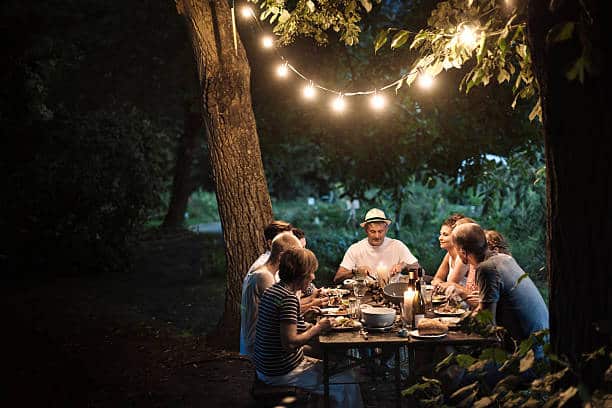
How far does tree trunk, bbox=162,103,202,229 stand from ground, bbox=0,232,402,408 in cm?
637

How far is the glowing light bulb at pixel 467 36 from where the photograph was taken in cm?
398

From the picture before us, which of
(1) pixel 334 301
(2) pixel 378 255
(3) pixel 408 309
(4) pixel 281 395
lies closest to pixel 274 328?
(4) pixel 281 395

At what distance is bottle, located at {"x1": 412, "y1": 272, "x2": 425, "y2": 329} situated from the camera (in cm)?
434

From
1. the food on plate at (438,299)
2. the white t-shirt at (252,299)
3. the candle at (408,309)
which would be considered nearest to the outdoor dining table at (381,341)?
the candle at (408,309)

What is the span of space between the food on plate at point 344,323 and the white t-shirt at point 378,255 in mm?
2372

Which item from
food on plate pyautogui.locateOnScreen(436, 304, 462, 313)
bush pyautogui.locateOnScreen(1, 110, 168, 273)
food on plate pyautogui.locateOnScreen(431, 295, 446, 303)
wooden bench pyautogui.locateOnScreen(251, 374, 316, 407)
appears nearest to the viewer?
wooden bench pyautogui.locateOnScreen(251, 374, 316, 407)

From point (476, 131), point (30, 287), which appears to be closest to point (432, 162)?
point (476, 131)

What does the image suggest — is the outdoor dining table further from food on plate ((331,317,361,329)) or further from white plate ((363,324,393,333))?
food on plate ((331,317,361,329))

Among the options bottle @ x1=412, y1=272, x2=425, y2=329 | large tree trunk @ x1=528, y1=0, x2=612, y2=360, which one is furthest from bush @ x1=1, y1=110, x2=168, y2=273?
large tree trunk @ x1=528, y1=0, x2=612, y2=360

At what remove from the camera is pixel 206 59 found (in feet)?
21.9

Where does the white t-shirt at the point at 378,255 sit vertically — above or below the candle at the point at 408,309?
above

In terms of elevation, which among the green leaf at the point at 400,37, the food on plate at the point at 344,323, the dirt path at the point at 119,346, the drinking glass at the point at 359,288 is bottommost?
the dirt path at the point at 119,346

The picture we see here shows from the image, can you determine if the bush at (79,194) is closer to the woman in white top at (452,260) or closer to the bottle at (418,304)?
the woman in white top at (452,260)

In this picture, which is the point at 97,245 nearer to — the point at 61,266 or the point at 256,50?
the point at 61,266
